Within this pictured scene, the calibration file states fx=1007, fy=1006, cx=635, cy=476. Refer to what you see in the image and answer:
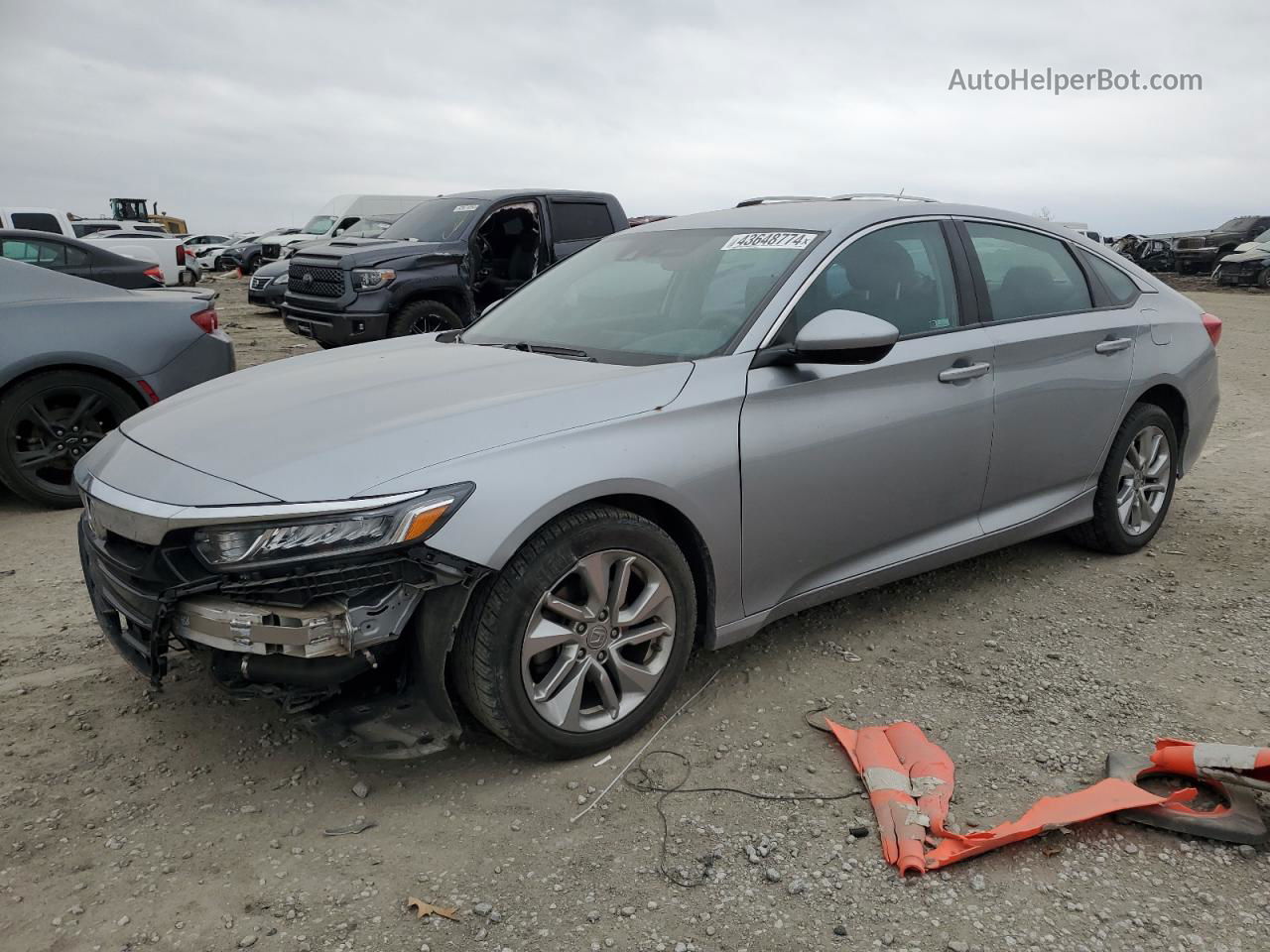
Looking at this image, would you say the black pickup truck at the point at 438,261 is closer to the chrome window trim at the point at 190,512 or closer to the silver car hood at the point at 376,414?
the silver car hood at the point at 376,414

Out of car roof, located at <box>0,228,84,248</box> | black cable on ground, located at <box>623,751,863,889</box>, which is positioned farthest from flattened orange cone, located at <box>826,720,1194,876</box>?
car roof, located at <box>0,228,84,248</box>

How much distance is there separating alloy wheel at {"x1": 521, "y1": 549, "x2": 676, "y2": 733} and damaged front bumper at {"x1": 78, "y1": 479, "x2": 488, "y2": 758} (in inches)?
10.6

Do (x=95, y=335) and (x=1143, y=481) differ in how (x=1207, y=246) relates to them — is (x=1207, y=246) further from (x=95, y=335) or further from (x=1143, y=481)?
(x=95, y=335)

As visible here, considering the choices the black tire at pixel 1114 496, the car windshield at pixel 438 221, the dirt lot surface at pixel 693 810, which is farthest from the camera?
the car windshield at pixel 438 221

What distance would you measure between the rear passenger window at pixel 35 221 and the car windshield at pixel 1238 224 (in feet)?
99.8

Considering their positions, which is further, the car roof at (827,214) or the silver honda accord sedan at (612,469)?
the car roof at (827,214)

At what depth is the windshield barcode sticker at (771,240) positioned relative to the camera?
3.59m

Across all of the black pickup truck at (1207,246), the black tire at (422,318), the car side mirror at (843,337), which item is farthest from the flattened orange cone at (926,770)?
the black pickup truck at (1207,246)

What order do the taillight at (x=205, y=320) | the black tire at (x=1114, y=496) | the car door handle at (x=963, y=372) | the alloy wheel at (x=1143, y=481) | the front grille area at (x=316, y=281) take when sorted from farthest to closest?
the front grille area at (x=316, y=281)
the taillight at (x=205, y=320)
the alloy wheel at (x=1143, y=481)
the black tire at (x=1114, y=496)
the car door handle at (x=963, y=372)

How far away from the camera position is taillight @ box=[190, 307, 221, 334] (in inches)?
240

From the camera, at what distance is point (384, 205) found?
1011 inches

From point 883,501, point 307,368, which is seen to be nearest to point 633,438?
point 883,501

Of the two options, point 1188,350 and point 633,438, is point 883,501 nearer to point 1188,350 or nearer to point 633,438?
point 633,438

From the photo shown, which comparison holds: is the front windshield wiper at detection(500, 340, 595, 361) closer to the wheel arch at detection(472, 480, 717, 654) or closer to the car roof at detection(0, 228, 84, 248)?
the wheel arch at detection(472, 480, 717, 654)
